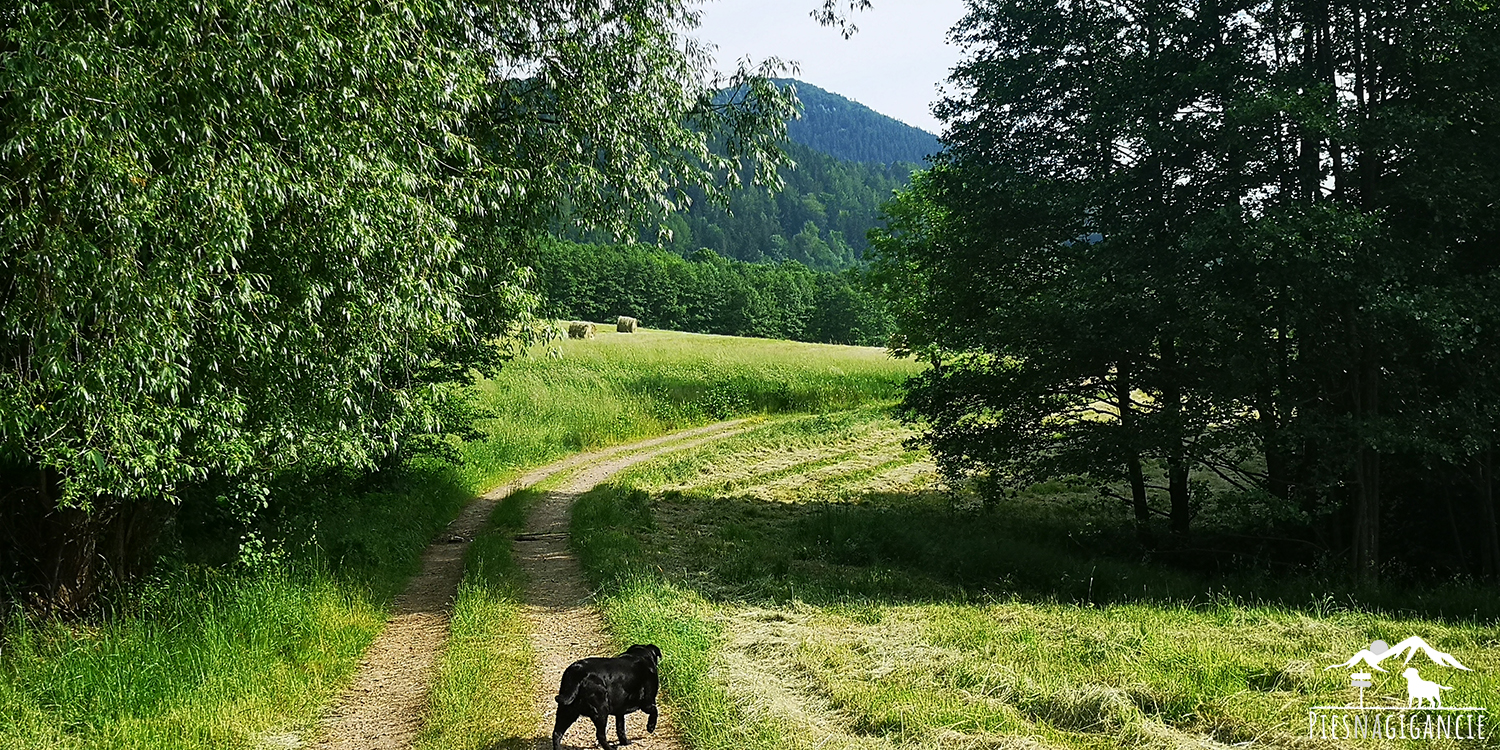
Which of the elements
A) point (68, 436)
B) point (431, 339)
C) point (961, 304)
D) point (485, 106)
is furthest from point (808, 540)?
point (68, 436)

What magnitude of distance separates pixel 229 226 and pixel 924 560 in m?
11.5

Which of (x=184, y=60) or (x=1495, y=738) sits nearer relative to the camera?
(x=1495, y=738)

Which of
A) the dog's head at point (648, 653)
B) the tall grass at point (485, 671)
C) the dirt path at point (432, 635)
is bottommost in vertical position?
the dirt path at point (432, 635)

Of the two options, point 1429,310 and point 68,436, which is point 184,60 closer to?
point 68,436

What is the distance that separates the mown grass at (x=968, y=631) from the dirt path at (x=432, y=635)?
Answer: 0.47 metres

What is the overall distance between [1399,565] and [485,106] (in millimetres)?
15954

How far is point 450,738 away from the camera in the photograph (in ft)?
22.0

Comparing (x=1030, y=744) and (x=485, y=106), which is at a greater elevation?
(x=485, y=106)

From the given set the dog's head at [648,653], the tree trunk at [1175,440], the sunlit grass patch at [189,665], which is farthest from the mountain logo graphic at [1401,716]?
the sunlit grass patch at [189,665]

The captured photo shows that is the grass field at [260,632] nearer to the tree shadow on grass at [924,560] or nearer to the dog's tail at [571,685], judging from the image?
the dog's tail at [571,685]

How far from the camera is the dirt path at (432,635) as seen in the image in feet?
23.9

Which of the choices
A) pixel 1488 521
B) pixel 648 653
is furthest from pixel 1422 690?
pixel 1488 521

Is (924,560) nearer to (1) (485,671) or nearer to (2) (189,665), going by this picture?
(1) (485,671)

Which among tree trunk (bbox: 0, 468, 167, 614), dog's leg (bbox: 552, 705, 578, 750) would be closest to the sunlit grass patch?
tree trunk (bbox: 0, 468, 167, 614)
